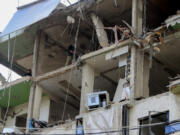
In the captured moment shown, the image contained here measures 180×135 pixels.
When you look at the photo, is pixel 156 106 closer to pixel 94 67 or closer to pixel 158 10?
pixel 94 67

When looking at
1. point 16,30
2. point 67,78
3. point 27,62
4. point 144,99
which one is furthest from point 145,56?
point 27,62

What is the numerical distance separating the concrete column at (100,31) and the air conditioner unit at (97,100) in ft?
7.50

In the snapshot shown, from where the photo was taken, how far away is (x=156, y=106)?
20.9 m

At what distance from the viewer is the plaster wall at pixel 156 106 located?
20.3m

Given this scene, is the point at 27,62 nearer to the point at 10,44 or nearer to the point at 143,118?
the point at 10,44

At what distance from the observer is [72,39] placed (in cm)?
2839

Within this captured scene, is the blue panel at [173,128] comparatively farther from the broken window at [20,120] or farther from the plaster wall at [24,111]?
the broken window at [20,120]

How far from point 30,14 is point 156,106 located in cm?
886

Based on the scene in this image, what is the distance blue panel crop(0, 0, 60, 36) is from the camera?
25.9 meters

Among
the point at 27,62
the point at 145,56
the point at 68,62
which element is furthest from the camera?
Result: the point at 27,62

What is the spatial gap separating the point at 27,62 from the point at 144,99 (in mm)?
10929

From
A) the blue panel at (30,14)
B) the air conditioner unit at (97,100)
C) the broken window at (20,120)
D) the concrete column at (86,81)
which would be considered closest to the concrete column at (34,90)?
the blue panel at (30,14)

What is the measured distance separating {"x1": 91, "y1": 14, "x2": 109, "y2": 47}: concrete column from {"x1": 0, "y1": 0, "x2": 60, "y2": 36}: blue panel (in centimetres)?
189

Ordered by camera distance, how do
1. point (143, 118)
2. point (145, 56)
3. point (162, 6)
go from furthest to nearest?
point (162, 6) → point (145, 56) → point (143, 118)
